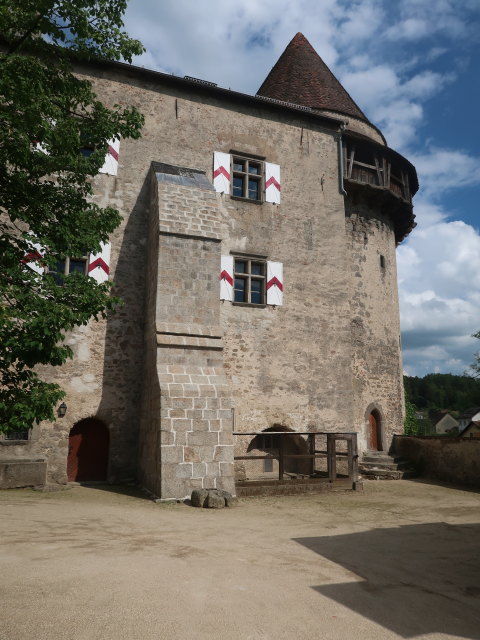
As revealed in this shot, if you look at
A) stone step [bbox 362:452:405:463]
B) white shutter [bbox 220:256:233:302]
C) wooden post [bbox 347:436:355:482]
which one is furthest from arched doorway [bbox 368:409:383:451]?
white shutter [bbox 220:256:233:302]

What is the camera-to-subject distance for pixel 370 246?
15312 millimetres

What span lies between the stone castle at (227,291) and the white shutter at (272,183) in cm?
3

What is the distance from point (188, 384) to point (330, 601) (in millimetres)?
5424

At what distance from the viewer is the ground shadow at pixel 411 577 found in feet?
11.2

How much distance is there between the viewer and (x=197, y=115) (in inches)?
497

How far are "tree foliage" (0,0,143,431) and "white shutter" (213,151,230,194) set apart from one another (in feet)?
21.9

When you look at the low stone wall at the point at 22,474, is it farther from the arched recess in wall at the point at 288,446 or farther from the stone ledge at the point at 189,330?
the arched recess in wall at the point at 288,446

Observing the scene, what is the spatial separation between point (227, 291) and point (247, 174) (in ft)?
11.3

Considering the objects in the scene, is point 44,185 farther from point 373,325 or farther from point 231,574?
point 373,325

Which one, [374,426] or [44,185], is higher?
[44,185]

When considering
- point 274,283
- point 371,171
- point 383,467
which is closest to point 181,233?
point 274,283

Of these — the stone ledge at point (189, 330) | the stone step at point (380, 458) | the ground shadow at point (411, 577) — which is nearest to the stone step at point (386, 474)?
the stone step at point (380, 458)

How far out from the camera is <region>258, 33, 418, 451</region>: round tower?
14305 millimetres

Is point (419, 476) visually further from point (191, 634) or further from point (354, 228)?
point (191, 634)
